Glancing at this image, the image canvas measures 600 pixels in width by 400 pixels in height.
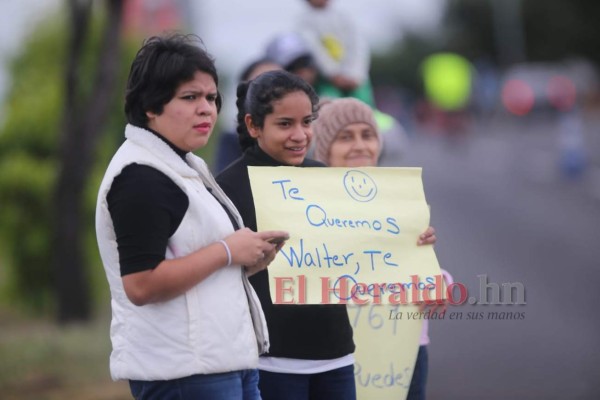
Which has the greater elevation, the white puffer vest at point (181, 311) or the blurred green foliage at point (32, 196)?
the blurred green foliage at point (32, 196)

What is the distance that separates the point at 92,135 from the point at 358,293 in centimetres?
587

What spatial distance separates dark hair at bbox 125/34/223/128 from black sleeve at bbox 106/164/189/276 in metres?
0.22

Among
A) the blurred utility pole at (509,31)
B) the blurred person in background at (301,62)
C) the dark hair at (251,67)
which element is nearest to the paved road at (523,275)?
the blurred person in background at (301,62)

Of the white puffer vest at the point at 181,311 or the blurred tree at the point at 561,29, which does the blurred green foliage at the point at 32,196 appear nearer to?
the white puffer vest at the point at 181,311

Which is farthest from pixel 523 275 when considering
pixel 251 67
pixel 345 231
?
pixel 345 231

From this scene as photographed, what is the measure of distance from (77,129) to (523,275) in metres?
4.68

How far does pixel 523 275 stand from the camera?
11.7m

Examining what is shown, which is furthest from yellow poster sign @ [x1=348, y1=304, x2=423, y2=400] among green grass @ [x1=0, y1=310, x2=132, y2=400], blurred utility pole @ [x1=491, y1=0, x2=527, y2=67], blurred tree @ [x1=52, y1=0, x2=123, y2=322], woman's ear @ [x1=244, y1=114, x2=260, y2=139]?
blurred utility pole @ [x1=491, y1=0, x2=527, y2=67]

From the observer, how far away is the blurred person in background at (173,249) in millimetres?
3307

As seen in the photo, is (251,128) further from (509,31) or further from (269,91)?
(509,31)

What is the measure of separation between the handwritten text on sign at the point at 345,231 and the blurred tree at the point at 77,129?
5566 mm

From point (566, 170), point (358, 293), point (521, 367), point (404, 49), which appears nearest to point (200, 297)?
point (358, 293)

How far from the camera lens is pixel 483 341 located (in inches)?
365

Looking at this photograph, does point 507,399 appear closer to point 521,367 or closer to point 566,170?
point 521,367
